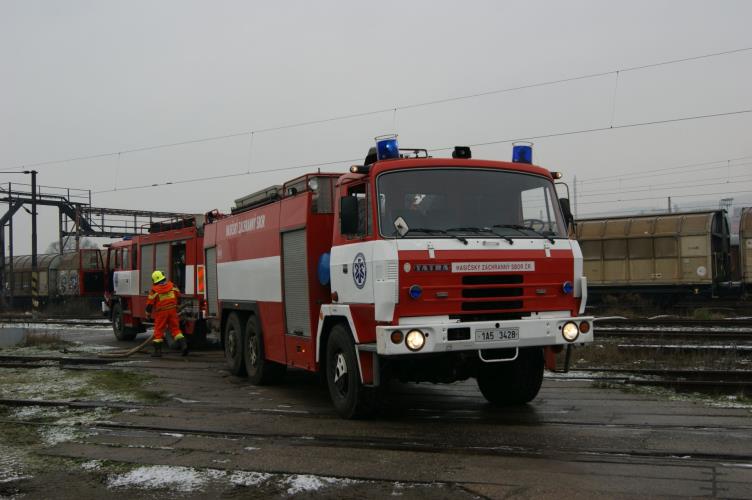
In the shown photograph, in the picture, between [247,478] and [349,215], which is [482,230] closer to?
[349,215]

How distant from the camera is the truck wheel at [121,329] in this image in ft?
65.5

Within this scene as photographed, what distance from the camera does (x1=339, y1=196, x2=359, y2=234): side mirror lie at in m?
7.18

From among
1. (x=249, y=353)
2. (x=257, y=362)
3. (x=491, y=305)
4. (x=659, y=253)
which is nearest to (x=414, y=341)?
(x=491, y=305)

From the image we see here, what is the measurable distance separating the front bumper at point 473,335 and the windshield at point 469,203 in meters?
0.88

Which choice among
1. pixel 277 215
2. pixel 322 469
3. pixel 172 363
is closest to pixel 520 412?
pixel 322 469

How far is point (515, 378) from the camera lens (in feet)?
27.4

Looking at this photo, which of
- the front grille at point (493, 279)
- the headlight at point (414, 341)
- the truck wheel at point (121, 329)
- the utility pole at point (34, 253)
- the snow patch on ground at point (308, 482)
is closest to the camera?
the snow patch on ground at point (308, 482)

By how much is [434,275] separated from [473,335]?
0.67 metres

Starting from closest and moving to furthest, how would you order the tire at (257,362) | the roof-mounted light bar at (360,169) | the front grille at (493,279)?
1. the front grille at (493,279)
2. the roof-mounted light bar at (360,169)
3. the tire at (257,362)

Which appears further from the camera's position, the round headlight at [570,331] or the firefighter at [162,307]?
the firefighter at [162,307]

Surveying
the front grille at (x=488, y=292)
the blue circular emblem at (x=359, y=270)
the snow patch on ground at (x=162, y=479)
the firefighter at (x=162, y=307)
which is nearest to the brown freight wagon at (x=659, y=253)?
the firefighter at (x=162, y=307)

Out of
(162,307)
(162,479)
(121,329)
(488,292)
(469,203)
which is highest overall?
(469,203)

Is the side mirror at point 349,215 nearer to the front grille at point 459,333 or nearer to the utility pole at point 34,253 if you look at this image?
the front grille at point 459,333

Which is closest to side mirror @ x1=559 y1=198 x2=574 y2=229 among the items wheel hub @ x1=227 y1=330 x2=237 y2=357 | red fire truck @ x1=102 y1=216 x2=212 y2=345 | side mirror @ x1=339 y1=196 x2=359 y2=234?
side mirror @ x1=339 y1=196 x2=359 y2=234
